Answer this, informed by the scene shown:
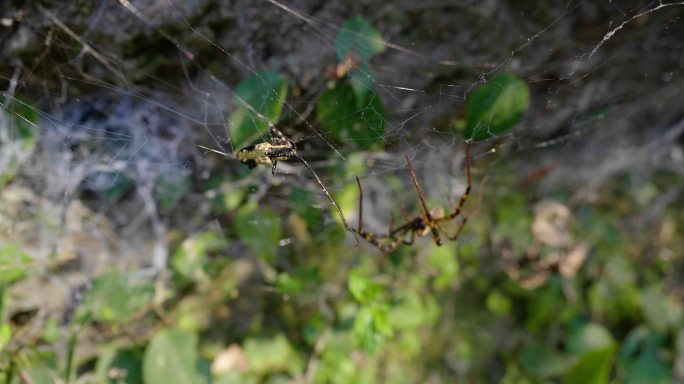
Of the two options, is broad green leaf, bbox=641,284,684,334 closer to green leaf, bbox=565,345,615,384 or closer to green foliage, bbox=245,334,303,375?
green leaf, bbox=565,345,615,384

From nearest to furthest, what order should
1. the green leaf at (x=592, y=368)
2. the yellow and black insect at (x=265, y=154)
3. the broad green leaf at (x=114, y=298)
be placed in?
the yellow and black insect at (x=265, y=154)
the broad green leaf at (x=114, y=298)
the green leaf at (x=592, y=368)

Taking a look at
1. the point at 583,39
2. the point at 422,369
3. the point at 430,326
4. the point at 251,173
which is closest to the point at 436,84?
the point at 583,39

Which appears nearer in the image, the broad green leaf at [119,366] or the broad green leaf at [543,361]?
the broad green leaf at [119,366]

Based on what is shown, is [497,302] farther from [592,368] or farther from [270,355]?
[270,355]

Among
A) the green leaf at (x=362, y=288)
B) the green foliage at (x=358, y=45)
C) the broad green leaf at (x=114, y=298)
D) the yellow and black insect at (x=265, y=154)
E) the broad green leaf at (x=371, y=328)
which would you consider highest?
the green foliage at (x=358, y=45)

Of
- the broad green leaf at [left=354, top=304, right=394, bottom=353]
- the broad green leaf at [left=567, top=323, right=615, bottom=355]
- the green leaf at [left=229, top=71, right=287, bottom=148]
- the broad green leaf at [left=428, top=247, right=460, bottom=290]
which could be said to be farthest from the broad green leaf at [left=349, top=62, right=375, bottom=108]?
the broad green leaf at [left=567, top=323, right=615, bottom=355]

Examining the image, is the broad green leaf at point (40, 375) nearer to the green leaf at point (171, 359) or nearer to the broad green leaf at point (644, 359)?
the green leaf at point (171, 359)

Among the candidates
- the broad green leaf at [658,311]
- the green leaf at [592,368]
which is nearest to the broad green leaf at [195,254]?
the green leaf at [592,368]
